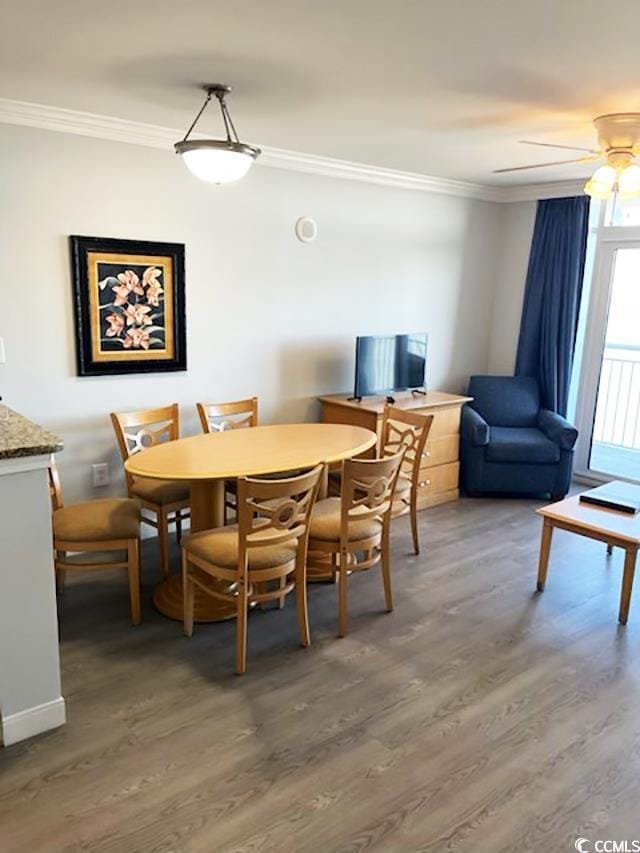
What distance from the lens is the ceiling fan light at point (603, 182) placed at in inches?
120

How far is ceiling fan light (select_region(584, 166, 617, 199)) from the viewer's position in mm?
3055

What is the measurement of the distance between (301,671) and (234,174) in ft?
7.25

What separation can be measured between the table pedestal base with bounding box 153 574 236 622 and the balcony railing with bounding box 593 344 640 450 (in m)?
3.87

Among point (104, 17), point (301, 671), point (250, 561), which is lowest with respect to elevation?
point (301, 671)

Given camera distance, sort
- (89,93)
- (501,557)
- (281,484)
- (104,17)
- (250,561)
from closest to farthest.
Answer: (104,17) < (281,484) < (250,561) < (89,93) < (501,557)

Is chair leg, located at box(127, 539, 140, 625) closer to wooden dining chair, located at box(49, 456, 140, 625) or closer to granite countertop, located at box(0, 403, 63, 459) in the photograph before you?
wooden dining chair, located at box(49, 456, 140, 625)

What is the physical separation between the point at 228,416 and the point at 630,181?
8.66 feet

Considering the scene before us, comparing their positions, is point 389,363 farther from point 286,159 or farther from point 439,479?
point 286,159

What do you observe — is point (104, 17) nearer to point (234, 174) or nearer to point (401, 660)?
point (234, 174)

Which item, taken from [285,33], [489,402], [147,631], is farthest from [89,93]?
[489,402]

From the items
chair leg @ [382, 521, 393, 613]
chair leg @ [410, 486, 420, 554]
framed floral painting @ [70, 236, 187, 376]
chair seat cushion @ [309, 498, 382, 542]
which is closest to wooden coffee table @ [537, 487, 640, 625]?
chair leg @ [410, 486, 420, 554]

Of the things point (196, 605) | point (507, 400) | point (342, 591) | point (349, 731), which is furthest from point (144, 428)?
point (507, 400)

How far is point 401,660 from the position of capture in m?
2.82

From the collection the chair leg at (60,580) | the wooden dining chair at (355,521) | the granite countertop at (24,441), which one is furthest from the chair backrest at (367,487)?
the chair leg at (60,580)
